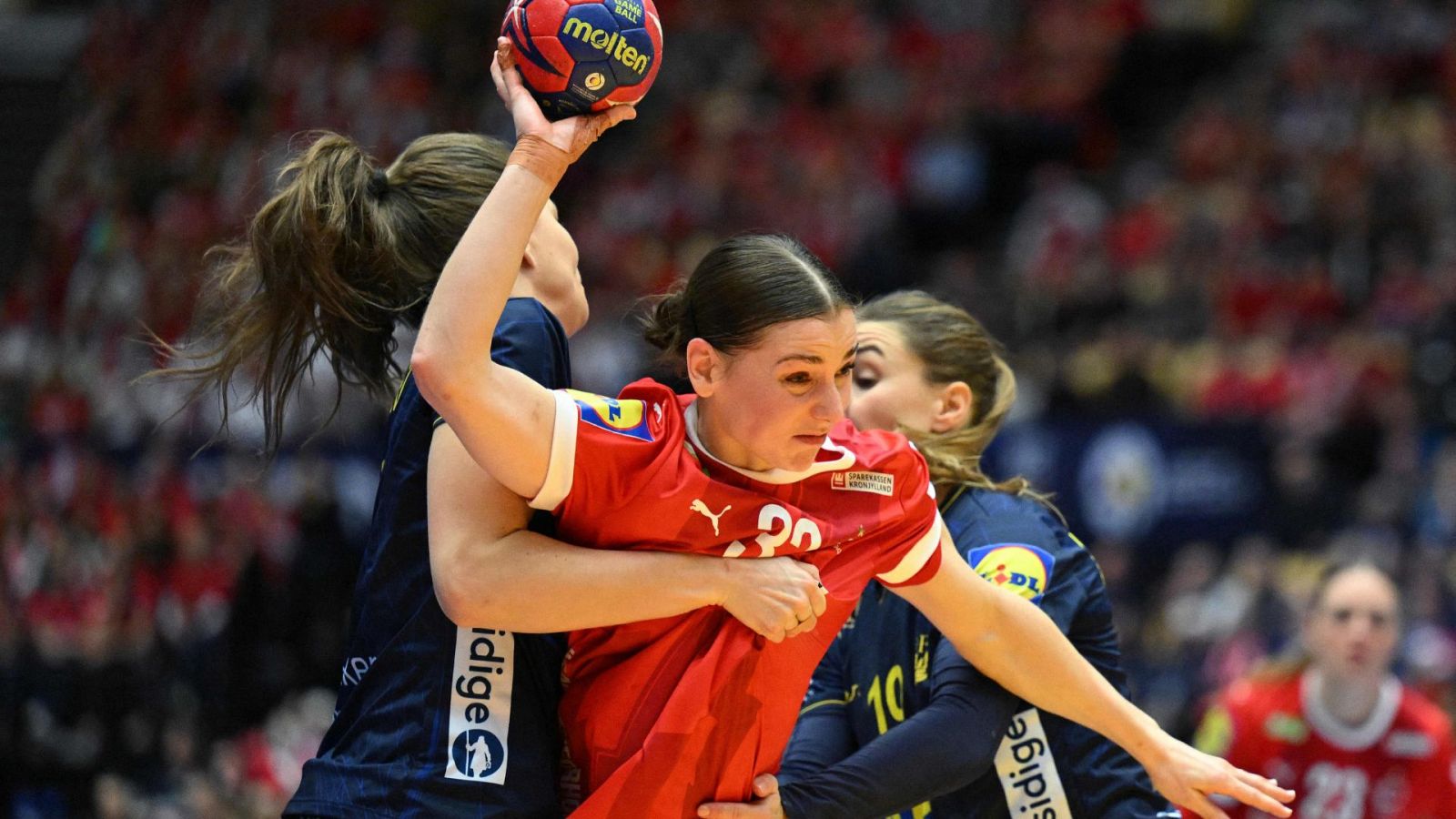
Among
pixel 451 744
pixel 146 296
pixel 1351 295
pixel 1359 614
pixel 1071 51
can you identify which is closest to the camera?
pixel 451 744

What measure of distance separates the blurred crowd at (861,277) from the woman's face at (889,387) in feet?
14.6

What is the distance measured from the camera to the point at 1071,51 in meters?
14.5

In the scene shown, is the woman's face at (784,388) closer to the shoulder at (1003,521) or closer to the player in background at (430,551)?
the player in background at (430,551)

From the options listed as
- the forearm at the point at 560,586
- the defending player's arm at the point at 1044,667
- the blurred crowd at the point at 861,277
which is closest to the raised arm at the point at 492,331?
the forearm at the point at 560,586

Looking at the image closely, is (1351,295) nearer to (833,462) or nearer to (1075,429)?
Answer: (1075,429)

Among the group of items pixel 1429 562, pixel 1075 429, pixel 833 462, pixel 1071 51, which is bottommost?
pixel 833 462

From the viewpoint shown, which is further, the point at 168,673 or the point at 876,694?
the point at 168,673

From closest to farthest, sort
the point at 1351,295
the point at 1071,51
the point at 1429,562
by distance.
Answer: the point at 1429,562 < the point at 1351,295 < the point at 1071,51

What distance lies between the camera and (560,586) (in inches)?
99.6

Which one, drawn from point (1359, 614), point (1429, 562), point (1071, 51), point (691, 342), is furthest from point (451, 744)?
point (1071, 51)

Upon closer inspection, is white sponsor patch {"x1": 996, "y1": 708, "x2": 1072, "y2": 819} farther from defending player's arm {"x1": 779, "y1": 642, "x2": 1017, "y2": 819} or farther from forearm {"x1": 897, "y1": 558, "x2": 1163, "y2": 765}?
forearm {"x1": 897, "y1": 558, "x2": 1163, "y2": 765}

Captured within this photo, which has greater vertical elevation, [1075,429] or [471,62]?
[471,62]

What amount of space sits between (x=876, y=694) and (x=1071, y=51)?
11979 millimetres

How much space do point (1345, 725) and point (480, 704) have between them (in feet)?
13.1
